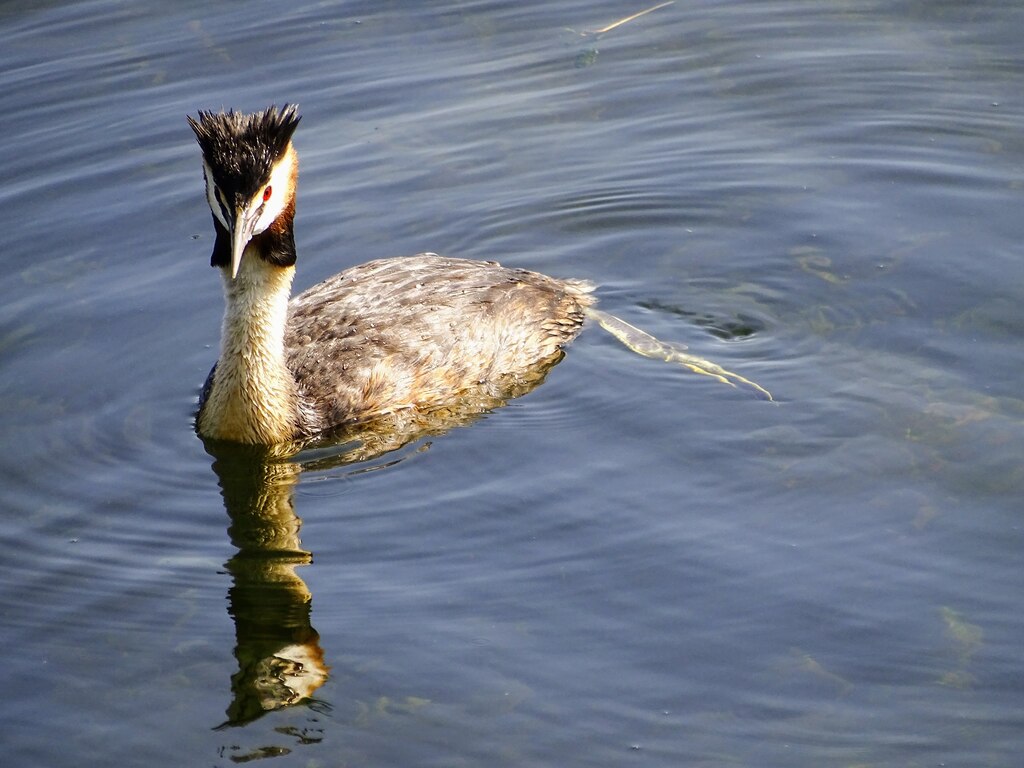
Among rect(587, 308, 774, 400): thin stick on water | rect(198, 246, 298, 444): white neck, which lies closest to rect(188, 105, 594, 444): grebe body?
rect(198, 246, 298, 444): white neck

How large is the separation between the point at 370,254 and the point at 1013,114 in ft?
18.1

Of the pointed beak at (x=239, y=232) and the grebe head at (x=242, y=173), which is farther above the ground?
the grebe head at (x=242, y=173)

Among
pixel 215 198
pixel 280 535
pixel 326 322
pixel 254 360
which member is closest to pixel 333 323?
pixel 326 322

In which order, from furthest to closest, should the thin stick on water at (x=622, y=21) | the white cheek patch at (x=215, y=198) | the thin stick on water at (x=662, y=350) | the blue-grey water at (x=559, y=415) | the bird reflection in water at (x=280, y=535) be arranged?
the thin stick on water at (x=622, y=21) < the thin stick on water at (x=662, y=350) < the white cheek patch at (x=215, y=198) < the bird reflection in water at (x=280, y=535) < the blue-grey water at (x=559, y=415)

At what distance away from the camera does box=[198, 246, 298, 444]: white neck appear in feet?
30.7

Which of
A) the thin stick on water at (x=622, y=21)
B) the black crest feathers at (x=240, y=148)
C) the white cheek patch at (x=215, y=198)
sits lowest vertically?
the white cheek patch at (x=215, y=198)

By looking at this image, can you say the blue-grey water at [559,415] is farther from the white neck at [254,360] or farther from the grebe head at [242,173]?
the grebe head at [242,173]

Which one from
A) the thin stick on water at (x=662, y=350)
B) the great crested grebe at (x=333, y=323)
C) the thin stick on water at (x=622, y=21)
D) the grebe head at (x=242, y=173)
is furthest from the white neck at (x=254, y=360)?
the thin stick on water at (x=622, y=21)

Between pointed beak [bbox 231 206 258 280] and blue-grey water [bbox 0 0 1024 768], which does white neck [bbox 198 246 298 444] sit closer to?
blue-grey water [bbox 0 0 1024 768]

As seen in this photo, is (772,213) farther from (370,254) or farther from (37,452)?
(37,452)

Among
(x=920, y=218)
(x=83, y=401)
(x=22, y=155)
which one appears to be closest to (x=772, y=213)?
(x=920, y=218)

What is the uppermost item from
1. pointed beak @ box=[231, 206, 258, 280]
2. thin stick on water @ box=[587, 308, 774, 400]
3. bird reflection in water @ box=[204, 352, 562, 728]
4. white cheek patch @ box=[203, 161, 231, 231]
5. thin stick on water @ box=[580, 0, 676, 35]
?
thin stick on water @ box=[580, 0, 676, 35]

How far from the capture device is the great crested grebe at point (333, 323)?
Answer: 8867mm

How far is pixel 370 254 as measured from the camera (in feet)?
38.4
